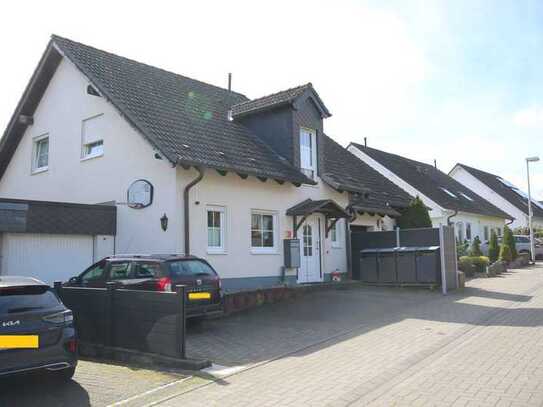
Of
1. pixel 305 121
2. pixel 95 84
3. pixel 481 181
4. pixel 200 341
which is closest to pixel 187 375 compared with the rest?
pixel 200 341

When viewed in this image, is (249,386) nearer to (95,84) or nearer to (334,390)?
(334,390)

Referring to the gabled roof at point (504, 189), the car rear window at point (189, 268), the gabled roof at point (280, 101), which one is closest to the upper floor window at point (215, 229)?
the car rear window at point (189, 268)

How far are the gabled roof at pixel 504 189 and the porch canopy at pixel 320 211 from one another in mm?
30797

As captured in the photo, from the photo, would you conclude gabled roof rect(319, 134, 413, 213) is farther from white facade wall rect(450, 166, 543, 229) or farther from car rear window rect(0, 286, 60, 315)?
white facade wall rect(450, 166, 543, 229)

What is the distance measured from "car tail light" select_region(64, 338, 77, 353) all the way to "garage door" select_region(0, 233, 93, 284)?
21.3ft

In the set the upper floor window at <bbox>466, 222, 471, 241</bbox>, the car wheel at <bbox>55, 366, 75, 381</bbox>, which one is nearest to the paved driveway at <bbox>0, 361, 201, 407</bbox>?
the car wheel at <bbox>55, 366, 75, 381</bbox>

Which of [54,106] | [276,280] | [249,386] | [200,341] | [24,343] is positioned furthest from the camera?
[54,106]

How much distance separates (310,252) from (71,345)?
38.7 feet

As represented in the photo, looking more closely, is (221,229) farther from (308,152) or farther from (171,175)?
(308,152)

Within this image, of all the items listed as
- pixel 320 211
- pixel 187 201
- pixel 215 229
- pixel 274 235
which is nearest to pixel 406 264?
pixel 320 211

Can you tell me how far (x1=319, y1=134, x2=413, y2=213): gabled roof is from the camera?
1891 cm

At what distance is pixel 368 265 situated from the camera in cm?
1827

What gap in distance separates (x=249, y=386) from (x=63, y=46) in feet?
43.0

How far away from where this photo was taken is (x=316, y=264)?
18.1 metres
